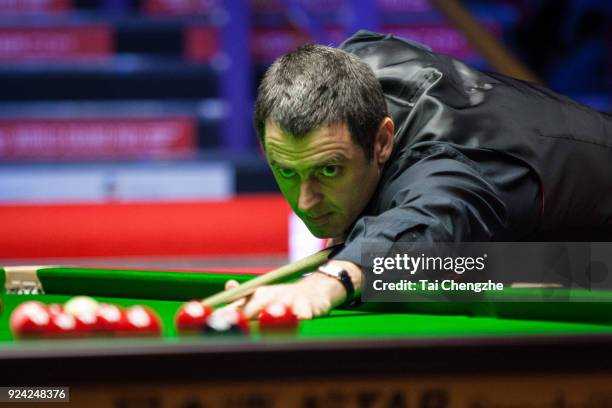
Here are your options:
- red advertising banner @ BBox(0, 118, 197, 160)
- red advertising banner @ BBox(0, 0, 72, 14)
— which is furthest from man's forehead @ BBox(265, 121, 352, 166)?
red advertising banner @ BBox(0, 0, 72, 14)

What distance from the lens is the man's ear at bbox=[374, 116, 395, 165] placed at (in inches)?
93.4

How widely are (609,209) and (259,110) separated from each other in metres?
1.02

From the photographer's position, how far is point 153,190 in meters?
7.75

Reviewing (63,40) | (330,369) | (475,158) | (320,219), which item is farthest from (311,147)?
(63,40)

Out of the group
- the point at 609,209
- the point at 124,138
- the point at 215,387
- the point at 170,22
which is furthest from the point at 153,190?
the point at 215,387

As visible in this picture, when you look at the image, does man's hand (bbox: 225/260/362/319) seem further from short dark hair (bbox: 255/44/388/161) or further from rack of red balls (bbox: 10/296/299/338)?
short dark hair (bbox: 255/44/388/161)

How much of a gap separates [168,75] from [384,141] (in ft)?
19.3

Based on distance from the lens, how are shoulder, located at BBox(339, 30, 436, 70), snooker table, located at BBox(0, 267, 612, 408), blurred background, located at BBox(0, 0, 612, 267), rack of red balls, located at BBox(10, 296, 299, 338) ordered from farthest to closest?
blurred background, located at BBox(0, 0, 612, 267) → shoulder, located at BBox(339, 30, 436, 70) → rack of red balls, located at BBox(10, 296, 299, 338) → snooker table, located at BBox(0, 267, 612, 408)

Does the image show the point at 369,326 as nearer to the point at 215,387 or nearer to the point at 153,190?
the point at 215,387

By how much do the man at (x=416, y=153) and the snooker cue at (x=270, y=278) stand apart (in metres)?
0.04

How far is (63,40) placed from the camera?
318 inches

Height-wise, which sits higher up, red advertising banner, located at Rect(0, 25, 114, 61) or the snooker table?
red advertising banner, located at Rect(0, 25, 114, 61)

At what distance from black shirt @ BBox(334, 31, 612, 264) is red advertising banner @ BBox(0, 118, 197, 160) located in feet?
17.9

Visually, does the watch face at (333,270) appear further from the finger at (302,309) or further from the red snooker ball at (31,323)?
the red snooker ball at (31,323)
